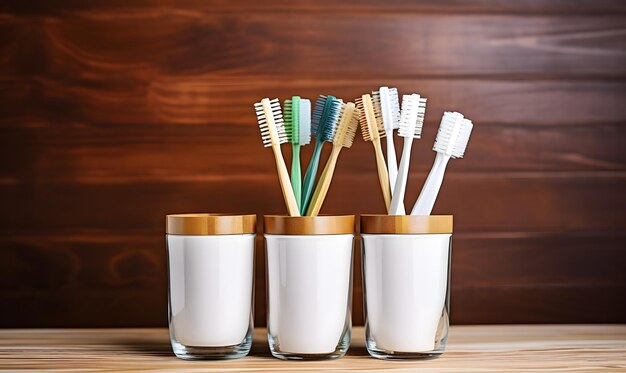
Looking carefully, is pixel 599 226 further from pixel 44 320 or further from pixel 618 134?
pixel 44 320

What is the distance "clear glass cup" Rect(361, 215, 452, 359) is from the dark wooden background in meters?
0.28

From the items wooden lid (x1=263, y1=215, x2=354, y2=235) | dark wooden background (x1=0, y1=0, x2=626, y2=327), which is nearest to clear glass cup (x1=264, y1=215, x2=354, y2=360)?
wooden lid (x1=263, y1=215, x2=354, y2=235)

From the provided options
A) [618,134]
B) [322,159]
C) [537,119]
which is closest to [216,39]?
[322,159]

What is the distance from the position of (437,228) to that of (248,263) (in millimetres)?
233

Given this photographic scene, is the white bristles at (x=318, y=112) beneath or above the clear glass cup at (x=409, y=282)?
above

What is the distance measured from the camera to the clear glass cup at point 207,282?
866 millimetres

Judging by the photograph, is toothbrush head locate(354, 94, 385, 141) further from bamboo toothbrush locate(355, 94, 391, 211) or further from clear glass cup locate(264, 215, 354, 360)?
clear glass cup locate(264, 215, 354, 360)

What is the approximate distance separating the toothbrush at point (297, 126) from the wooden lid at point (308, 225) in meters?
0.07

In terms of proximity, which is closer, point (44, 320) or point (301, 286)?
point (301, 286)

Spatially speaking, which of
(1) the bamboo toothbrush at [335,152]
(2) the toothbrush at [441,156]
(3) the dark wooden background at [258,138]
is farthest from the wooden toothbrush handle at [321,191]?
(3) the dark wooden background at [258,138]

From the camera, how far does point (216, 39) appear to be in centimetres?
116

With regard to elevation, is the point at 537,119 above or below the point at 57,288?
above

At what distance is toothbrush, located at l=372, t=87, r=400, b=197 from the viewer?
0.93 m

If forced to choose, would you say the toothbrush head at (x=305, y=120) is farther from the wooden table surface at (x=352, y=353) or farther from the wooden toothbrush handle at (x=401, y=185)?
the wooden table surface at (x=352, y=353)
